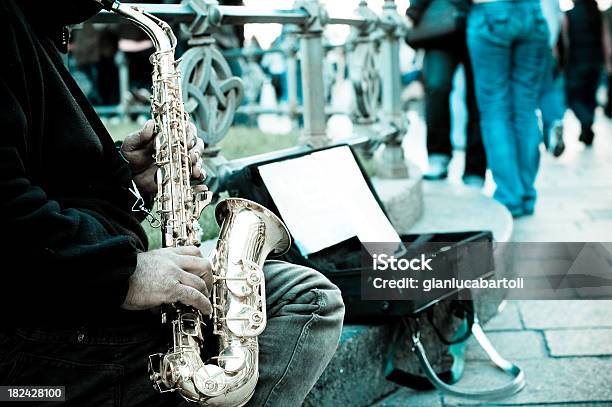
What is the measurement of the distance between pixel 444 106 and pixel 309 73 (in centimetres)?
236

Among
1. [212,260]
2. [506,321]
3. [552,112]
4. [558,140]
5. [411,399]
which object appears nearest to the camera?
[212,260]

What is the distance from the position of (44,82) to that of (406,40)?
194 inches

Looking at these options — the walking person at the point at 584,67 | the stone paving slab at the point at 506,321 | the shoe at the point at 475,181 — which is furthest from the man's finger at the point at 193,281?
the walking person at the point at 584,67

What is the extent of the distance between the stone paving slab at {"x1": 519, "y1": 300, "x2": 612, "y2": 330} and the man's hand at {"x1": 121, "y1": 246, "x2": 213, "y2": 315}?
8.51ft

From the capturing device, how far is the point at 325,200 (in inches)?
126

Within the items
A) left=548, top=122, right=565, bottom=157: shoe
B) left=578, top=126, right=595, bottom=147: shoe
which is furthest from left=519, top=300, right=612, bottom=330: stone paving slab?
left=578, top=126, right=595, bottom=147: shoe

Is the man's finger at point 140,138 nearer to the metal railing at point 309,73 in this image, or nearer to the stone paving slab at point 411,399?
the metal railing at point 309,73

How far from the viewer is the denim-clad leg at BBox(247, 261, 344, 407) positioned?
2.05m

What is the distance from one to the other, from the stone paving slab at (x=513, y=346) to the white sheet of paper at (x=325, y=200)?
31.6 inches

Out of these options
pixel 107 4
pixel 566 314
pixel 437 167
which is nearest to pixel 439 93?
pixel 437 167

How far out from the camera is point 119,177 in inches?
80.0

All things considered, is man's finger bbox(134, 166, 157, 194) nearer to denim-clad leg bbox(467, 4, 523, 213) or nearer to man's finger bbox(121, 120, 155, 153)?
man's finger bbox(121, 120, 155, 153)

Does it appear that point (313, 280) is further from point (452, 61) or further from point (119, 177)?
point (452, 61)

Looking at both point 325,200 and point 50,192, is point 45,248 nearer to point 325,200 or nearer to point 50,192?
point 50,192
